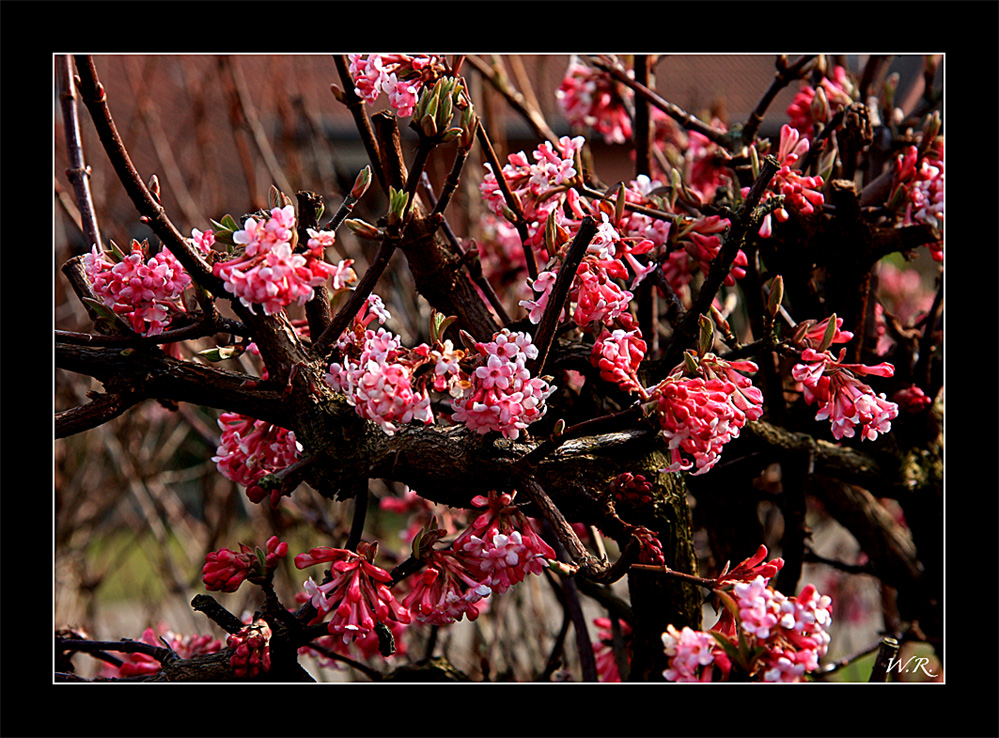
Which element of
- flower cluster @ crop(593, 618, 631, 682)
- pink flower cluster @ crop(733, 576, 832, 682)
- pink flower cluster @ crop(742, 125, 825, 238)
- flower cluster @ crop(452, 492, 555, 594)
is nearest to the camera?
pink flower cluster @ crop(733, 576, 832, 682)

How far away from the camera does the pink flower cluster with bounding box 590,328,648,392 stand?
0.92 meters

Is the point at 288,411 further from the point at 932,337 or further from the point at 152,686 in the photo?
the point at 932,337

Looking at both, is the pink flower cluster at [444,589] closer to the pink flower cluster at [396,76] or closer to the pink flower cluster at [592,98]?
the pink flower cluster at [396,76]

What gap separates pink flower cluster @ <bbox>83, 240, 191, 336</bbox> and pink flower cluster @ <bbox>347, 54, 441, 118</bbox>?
1.03 feet

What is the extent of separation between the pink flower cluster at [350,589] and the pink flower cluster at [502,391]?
20 cm

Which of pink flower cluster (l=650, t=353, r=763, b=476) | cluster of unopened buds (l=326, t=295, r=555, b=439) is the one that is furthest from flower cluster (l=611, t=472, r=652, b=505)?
cluster of unopened buds (l=326, t=295, r=555, b=439)

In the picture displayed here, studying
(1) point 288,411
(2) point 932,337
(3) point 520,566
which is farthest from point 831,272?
(1) point 288,411

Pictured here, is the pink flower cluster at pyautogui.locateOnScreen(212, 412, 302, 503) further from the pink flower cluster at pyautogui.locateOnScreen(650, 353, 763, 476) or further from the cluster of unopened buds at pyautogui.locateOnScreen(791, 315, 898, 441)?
the cluster of unopened buds at pyautogui.locateOnScreen(791, 315, 898, 441)

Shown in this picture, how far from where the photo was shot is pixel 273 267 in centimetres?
80

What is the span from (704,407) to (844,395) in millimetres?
205

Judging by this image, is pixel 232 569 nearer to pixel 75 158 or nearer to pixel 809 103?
pixel 75 158

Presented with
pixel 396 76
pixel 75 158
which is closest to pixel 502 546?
pixel 396 76

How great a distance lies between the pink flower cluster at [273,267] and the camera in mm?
803

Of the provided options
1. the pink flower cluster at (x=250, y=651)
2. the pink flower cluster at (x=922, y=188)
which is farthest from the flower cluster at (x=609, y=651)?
the pink flower cluster at (x=922, y=188)
